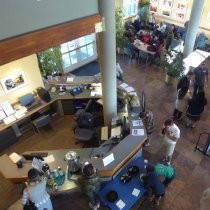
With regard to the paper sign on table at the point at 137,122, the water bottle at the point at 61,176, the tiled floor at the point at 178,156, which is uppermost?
the paper sign on table at the point at 137,122

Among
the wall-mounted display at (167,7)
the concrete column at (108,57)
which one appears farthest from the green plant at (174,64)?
the wall-mounted display at (167,7)

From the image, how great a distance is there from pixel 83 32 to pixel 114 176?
3.15m

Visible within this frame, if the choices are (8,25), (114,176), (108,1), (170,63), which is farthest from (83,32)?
(170,63)

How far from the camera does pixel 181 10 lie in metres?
11.5

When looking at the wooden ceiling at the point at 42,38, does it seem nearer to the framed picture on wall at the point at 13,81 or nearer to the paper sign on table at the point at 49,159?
the paper sign on table at the point at 49,159

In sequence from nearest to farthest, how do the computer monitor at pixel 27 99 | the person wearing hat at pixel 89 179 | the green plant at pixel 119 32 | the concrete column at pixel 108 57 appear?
the person wearing hat at pixel 89 179 < the concrete column at pixel 108 57 < the computer monitor at pixel 27 99 < the green plant at pixel 119 32

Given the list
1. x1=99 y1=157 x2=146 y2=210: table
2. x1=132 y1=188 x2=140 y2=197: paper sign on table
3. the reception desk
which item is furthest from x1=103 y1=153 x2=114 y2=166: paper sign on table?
x1=132 y1=188 x2=140 y2=197: paper sign on table

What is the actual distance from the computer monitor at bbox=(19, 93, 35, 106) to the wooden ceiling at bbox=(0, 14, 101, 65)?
132 inches

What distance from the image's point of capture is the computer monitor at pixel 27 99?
6.65m

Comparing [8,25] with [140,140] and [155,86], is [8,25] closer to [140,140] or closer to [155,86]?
[140,140]

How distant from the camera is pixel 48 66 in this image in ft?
24.8

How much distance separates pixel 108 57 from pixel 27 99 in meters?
2.97

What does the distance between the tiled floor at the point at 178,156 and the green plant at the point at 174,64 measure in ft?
Answer: 2.29

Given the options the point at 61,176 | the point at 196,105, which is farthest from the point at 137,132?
the point at 61,176
